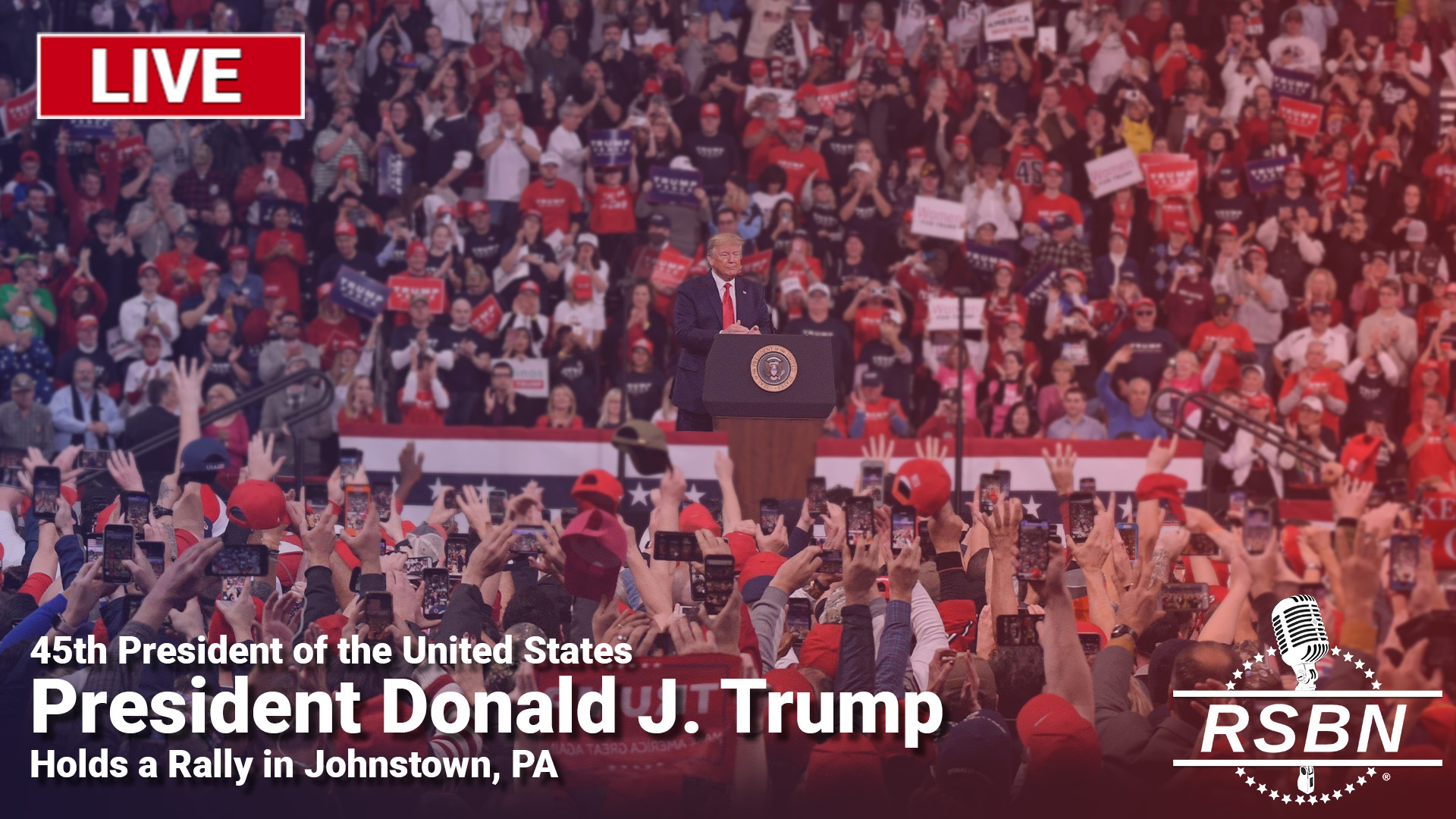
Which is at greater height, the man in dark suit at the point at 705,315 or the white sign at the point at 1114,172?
the white sign at the point at 1114,172

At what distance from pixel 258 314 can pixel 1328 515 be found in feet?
28.5

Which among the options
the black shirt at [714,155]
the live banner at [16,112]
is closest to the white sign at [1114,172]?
the black shirt at [714,155]

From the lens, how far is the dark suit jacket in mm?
6301

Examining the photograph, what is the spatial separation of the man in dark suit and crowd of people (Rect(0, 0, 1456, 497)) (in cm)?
612

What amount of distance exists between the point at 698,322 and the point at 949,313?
701 centimetres

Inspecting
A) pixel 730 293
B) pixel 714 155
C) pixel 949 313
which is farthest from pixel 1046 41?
pixel 730 293

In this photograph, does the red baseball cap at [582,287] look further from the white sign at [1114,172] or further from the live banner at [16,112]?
the live banner at [16,112]

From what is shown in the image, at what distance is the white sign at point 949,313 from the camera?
13.1 m

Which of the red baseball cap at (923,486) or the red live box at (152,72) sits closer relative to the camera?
the red baseball cap at (923,486)

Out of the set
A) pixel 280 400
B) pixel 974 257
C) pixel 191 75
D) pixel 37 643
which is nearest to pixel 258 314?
pixel 280 400

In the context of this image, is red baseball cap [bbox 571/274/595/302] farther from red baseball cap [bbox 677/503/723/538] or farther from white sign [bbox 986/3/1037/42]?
red baseball cap [bbox 677/503/723/538]

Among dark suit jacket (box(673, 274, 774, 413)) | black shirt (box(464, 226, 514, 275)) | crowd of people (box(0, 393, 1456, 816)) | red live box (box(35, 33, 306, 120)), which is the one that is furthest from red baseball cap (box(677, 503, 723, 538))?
red live box (box(35, 33, 306, 120))

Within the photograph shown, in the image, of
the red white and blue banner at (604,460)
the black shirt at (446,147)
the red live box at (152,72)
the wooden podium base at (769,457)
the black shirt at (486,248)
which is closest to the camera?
the wooden podium base at (769,457)

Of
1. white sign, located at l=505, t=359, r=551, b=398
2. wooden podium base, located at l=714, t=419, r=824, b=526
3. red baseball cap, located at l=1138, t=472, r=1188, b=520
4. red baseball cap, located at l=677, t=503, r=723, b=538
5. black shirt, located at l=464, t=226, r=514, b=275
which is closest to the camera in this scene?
red baseball cap, located at l=677, t=503, r=723, b=538
